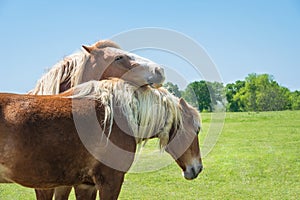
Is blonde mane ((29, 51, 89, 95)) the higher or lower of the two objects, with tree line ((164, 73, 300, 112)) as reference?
higher

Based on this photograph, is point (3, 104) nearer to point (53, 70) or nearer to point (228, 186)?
point (53, 70)

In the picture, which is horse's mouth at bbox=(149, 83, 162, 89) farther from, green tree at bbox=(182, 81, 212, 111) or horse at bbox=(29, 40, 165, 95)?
green tree at bbox=(182, 81, 212, 111)

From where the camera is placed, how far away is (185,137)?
13.9ft

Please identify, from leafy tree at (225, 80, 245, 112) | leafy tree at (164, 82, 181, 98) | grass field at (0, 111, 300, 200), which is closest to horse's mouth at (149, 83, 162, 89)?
leafy tree at (164, 82, 181, 98)

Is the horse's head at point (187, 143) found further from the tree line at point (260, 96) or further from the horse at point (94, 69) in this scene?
the tree line at point (260, 96)

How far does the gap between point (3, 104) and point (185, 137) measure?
1.78m

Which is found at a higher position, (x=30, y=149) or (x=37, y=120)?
(x=37, y=120)

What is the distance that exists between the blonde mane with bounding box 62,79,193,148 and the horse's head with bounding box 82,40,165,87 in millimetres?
233

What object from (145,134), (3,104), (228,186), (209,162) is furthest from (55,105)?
(209,162)

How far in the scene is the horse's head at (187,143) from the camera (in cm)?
422

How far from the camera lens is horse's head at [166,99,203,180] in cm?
422

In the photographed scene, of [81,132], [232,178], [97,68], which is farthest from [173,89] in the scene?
[232,178]

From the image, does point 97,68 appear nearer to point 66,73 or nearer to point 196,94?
point 66,73

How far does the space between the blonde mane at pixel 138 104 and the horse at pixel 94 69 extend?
30 centimetres
